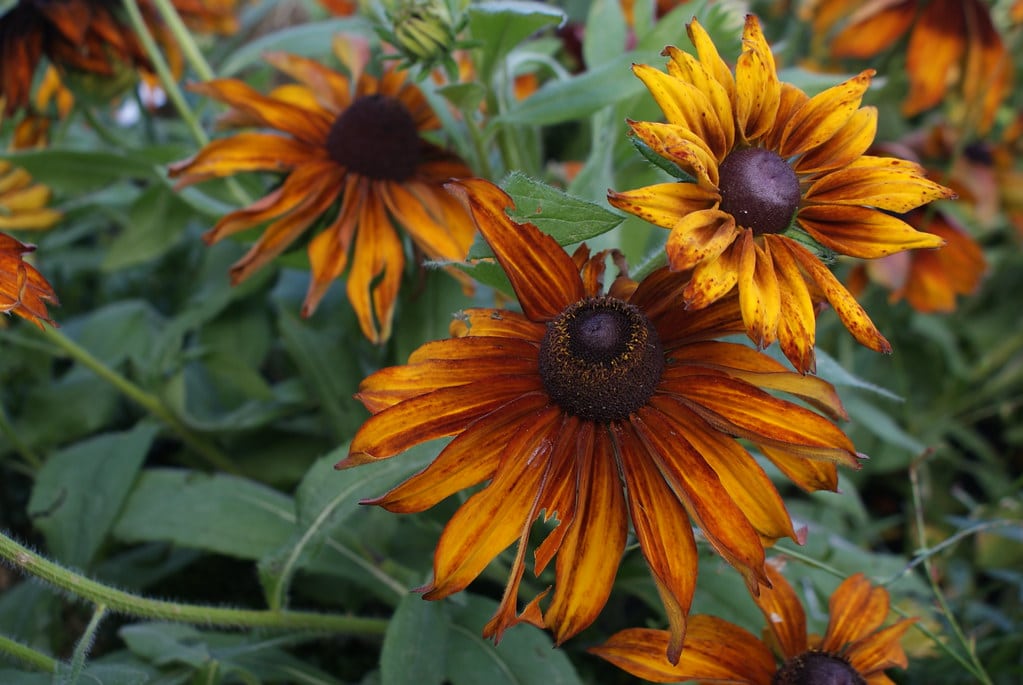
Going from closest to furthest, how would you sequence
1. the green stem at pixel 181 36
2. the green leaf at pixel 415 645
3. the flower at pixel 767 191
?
1. the flower at pixel 767 191
2. the green leaf at pixel 415 645
3. the green stem at pixel 181 36

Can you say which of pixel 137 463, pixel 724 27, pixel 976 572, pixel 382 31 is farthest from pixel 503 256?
pixel 976 572

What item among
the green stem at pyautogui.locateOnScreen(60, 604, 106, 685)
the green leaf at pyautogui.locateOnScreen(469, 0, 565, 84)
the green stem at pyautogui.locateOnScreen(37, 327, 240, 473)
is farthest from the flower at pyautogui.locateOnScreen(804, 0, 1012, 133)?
the green stem at pyautogui.locateOnScreen(60, 604, 106, 685)

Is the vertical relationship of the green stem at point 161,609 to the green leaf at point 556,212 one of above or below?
below

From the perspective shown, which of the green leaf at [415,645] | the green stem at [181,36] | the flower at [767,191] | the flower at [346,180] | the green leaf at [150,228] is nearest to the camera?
the flower at [767,191]

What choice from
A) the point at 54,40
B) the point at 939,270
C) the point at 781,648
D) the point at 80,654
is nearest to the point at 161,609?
the point at 80,654

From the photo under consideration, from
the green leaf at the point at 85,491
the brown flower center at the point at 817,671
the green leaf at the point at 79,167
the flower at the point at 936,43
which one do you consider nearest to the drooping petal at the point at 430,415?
the brown flower center at the point at 817,671

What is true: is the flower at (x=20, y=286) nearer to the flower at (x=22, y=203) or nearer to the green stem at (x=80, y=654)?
the green stem at (x=80, y=654)
